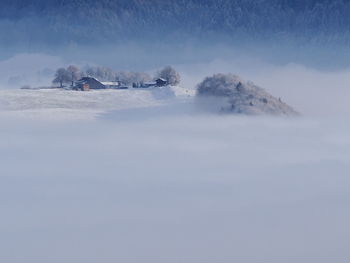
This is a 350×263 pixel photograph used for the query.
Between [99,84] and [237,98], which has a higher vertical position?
[237,98]

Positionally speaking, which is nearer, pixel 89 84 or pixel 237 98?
pixel 237 98

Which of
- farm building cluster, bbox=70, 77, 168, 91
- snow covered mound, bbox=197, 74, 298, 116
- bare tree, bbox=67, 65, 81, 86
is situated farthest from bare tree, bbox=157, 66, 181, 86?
snow covered mound, bbox=197, 74, 298, 116

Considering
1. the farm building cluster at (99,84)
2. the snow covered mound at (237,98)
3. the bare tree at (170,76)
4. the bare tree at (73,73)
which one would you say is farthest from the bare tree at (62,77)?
the snow covered mound at (237,98)

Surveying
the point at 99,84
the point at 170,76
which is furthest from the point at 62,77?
the point at 170,76

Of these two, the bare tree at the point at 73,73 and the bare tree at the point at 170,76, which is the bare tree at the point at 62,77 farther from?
the bare tree at the point at 170,76

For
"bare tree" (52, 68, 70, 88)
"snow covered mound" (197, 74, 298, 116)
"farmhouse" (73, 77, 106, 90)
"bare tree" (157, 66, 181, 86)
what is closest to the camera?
"snow covered mound" (197, 74, 298, 116)

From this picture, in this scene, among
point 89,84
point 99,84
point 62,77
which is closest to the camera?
point 89,84

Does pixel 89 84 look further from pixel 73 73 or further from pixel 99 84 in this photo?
pixel 73 73

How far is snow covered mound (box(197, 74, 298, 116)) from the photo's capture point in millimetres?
67000

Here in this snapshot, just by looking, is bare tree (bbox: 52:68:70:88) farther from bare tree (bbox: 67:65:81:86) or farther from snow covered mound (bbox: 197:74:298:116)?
snow covered mound (bbox: 197:74:298:116)

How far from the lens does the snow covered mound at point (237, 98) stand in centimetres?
6700

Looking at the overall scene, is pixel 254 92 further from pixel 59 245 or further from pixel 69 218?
pixel 59 245

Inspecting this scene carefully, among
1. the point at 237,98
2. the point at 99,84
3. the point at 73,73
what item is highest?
the point at 237,98

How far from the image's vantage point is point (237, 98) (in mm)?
67625
